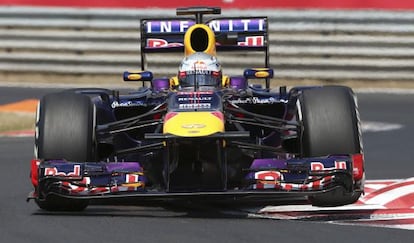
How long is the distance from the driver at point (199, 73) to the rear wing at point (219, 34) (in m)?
1.14

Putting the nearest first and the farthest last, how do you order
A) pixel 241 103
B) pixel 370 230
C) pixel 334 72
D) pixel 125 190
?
pixel 370 230 → pixel 125 190 → pixel 241 103 → pixel 334 72

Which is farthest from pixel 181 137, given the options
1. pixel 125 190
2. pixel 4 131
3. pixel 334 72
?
pixel 334 72

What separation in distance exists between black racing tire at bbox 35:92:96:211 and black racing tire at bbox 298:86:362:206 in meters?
1.72

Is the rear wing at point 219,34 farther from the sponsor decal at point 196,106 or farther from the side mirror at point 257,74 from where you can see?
the sponsor decal at point 196,106

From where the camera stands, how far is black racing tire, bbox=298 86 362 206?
9.92m

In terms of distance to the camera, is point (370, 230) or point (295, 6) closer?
point (370, 230)

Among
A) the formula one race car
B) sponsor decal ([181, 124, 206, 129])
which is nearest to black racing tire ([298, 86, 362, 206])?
the formula one race car

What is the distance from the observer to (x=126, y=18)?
1994 centimetres

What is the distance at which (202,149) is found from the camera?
9680 mm

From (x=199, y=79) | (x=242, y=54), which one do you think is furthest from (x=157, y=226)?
(x=242, y=54)

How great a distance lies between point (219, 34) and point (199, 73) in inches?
57.3

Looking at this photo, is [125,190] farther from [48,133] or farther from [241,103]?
[241,103]

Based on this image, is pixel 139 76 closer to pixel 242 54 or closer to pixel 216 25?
pixel 216 25

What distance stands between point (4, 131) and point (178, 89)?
198 inches
